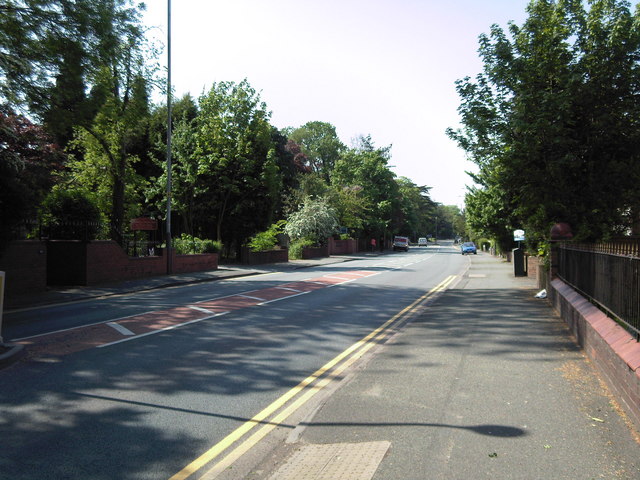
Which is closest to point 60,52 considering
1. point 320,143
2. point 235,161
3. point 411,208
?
point 235,161

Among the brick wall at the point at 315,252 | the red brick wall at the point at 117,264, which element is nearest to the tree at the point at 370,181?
the brick wall at the point at 315,252

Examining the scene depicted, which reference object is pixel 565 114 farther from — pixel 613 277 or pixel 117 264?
pixel 117 264

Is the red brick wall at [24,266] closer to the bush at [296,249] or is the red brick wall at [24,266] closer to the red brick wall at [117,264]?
the red brick wall at [117,264]

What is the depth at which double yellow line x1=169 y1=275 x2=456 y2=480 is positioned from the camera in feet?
13.3

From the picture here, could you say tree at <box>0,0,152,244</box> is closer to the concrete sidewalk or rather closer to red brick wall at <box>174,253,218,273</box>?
red brick wall at <box>174,253,218,273</box>

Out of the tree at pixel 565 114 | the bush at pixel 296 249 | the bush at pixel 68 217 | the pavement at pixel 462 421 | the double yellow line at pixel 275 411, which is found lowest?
the double yellow line at pixel 275 411

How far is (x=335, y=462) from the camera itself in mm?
4020

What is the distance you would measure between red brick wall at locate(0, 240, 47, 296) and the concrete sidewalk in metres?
12.5

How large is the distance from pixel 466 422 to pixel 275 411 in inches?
75.3

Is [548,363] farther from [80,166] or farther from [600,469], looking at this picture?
[80,166]

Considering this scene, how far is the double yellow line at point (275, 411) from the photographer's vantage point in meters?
4.07

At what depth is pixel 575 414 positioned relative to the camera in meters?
5.00

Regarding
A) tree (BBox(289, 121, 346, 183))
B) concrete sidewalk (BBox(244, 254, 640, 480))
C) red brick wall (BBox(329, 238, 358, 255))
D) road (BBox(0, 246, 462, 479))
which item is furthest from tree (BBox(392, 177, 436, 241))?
concrete sidewalk (BBox(244, 254, 640, 480))

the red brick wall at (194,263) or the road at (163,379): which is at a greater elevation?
the red brick wall at (194,263)
